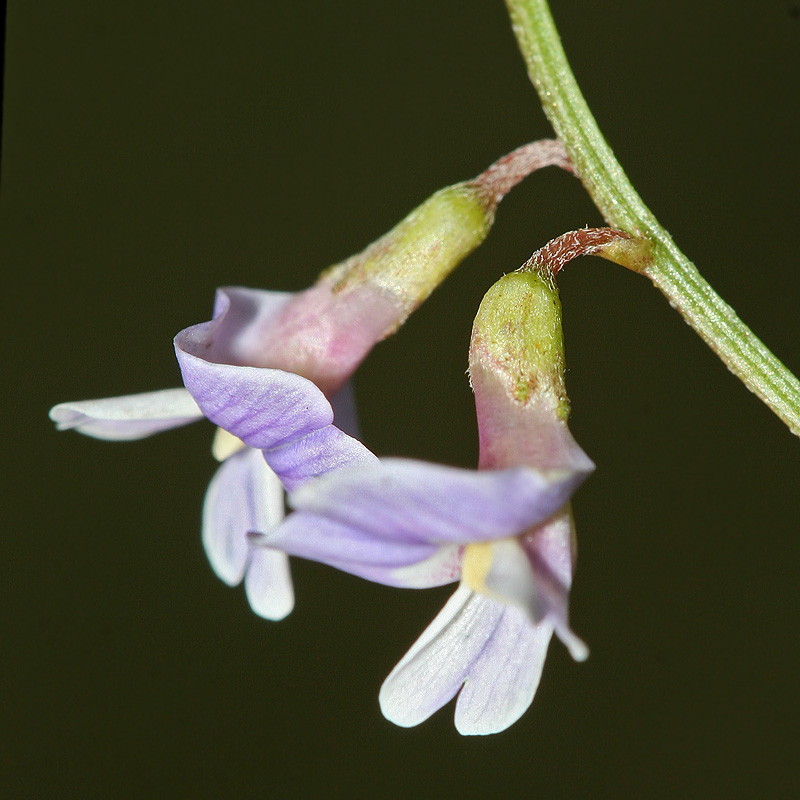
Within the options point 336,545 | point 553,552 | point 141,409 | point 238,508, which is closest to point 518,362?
point 553,552

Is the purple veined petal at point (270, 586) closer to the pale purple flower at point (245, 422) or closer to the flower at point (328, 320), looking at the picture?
the pale purple flower at point (245, 422)

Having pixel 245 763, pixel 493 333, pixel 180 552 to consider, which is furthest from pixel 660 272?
pixel 245 763

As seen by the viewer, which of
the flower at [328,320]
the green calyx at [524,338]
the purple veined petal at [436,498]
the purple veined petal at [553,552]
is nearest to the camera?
the purple veined petal at [436,498]

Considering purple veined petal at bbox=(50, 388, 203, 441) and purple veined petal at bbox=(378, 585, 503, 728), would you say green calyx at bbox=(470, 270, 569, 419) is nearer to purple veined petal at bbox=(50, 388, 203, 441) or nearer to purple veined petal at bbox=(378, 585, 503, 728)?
purple veined petal at bbox=(378, 585, 503, 728)

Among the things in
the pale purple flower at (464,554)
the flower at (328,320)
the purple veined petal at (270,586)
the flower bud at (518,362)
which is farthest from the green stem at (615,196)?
the purple veined petal at (270,586)

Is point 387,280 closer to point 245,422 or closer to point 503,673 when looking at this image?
point 245,422

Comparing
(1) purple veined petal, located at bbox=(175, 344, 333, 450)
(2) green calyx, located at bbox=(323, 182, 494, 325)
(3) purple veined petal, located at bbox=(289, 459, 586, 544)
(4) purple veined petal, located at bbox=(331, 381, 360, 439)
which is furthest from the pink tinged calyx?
(3) purple veined petal, located at bbox=(289, 459, 586, 544)

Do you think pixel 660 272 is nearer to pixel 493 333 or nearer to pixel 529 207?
pixel 493 333
